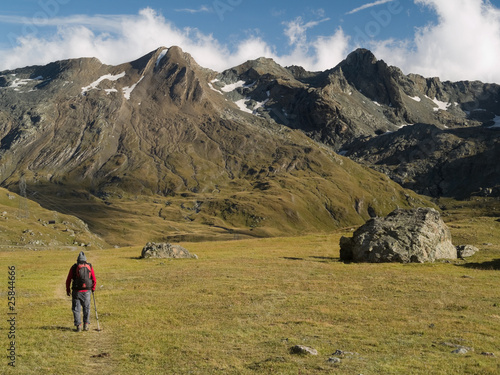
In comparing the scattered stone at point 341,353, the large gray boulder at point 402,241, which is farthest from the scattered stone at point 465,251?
the scattered stone at point 341,353

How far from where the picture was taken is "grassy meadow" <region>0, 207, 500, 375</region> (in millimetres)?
18281

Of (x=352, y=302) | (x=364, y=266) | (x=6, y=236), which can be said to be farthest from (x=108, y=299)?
(x=6, y=236)

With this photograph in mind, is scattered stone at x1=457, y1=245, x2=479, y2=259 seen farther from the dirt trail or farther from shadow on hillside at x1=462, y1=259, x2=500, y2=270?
the dirt trail

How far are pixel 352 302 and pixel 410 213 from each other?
38.4 m

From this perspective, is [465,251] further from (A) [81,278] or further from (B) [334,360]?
(A) [81,278]

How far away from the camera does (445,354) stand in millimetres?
19562

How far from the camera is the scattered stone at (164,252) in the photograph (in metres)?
70.5

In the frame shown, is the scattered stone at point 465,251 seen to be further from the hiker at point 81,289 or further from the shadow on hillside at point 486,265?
the hiker at point 81,289

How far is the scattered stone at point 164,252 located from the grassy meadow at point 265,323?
21339mm

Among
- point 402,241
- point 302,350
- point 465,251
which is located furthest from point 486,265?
point 302,350

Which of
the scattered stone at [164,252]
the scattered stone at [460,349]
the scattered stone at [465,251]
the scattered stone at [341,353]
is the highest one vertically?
the scattered stone at [465,251]

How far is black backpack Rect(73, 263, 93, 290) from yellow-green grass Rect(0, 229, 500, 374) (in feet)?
A: 8.19

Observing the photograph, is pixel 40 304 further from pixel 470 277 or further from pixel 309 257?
pixel 309 257

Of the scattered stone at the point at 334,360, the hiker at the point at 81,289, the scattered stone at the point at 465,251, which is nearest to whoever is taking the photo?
the scattered stone at the point at 334,360
